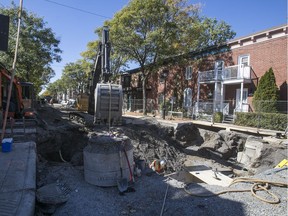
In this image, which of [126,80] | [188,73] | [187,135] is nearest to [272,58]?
[187,135]

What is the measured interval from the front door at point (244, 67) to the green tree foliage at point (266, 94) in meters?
2.03

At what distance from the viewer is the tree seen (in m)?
25.4

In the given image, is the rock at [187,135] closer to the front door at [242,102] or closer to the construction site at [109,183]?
the construction site at [109,183]

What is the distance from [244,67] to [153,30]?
9503 millimetres

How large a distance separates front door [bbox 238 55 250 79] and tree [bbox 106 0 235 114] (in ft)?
20.2

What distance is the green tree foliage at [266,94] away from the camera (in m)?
18.6

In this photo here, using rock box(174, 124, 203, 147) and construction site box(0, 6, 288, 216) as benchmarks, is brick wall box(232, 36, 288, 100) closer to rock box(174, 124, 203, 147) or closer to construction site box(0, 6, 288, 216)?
rock box(174, 124, 203, 147)

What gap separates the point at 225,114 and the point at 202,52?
8.54m

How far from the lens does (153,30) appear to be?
26.7m

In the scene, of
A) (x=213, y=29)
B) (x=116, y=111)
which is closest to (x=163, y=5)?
(x=213, y=29)

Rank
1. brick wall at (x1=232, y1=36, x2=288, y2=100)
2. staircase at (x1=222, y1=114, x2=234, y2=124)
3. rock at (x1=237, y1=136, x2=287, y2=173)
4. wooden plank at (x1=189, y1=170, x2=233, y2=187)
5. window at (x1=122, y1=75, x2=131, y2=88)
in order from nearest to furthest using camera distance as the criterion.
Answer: wooden plank at (x1=189, y1=170, x2=233, y2=187)
rock at (x1=237, y1=136, x2=287, y2=173)
brick wall at (x1=232, y1=36, x2=288, y2=100)
staircase at (x1=222, y1=114, x2=234, y2=124)
window at (x1=122, y1=75, x2=131, y2=88)

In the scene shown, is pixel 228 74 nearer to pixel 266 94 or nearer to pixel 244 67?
pixel 244 67

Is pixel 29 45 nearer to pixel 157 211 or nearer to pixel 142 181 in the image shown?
pixel 142 181

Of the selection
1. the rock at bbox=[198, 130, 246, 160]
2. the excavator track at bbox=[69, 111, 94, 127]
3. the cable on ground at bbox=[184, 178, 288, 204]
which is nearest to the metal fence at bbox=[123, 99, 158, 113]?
the excavator track at bbox=[69, 111, 94, 127]
